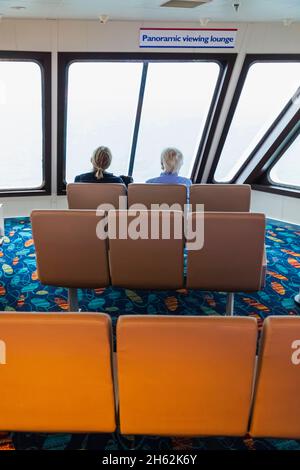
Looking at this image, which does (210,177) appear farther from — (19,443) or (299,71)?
(19,443)

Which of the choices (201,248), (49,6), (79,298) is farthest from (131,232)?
(49,6)

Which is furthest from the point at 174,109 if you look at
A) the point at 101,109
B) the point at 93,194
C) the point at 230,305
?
the point at 230,305

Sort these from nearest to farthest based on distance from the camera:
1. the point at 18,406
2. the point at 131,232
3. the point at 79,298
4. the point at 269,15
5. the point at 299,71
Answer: the point at 18,406, the point at 131,232, the point at 79,298, the point at 269,15, the point at 299,71

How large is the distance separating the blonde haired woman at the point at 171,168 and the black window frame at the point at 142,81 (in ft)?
5.37

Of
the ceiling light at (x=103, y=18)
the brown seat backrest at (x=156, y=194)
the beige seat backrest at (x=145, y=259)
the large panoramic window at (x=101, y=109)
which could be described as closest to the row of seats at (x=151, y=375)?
the beige seat backrest at (x=145, y=259)

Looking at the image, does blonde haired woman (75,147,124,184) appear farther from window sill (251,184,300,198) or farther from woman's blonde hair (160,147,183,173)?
window sill (251,184,300,198)

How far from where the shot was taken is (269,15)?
15.3ft

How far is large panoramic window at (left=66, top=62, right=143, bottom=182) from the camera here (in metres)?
5.70

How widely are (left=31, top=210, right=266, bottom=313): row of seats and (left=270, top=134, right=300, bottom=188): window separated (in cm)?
375

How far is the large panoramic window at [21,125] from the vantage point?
18.4ft

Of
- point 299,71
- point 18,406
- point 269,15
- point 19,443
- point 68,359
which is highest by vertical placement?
point 269,15

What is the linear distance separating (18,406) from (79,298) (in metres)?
2.13

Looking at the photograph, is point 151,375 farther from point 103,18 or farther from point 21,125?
point 21,125

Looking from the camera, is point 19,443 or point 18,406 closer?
point 18,406
